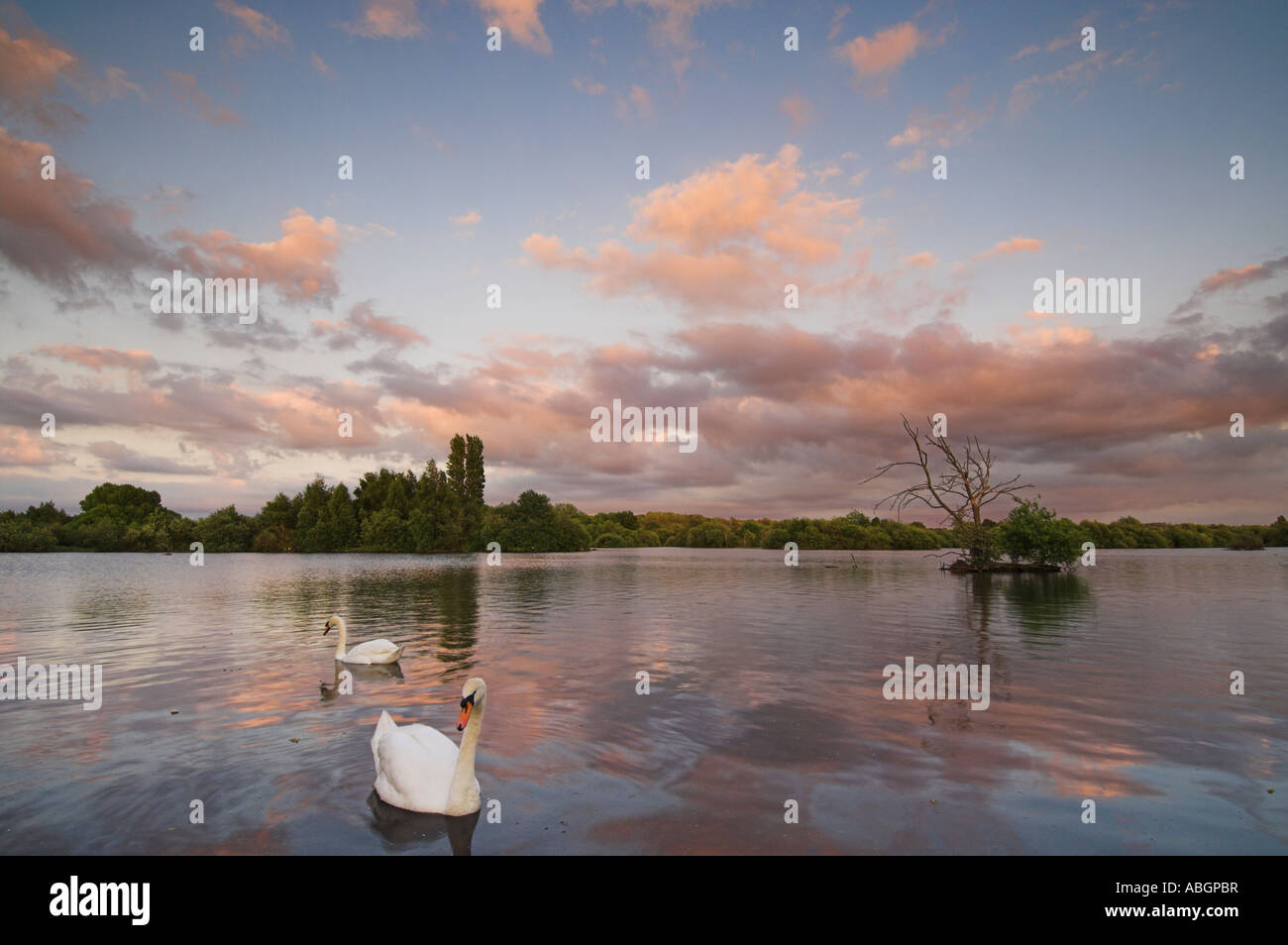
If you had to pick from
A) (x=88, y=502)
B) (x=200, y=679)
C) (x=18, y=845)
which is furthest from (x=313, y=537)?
(x=18, y=845)

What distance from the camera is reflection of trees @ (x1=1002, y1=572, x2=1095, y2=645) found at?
74.7 feet

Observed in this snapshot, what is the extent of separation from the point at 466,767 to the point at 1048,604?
3134 centimetres

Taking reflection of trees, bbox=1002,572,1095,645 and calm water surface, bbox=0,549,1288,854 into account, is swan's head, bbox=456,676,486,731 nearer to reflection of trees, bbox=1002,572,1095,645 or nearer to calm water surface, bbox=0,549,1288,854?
calm water surface, bbox=0,549,1288,854

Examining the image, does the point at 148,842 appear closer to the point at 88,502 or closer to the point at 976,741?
the point at 976,741

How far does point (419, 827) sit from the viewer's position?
23.6 ft

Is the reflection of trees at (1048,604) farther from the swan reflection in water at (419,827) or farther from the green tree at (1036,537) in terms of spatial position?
the swan reflection in water at (419,827)

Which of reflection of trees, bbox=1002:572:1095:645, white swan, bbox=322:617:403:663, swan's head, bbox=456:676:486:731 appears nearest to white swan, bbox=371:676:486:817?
swan's head, bbox=456:676:486:731

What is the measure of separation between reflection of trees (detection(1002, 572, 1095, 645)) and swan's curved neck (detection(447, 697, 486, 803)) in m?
18.9

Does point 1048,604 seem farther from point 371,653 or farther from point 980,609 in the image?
point 371,653

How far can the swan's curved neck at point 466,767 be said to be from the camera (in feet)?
24.4
